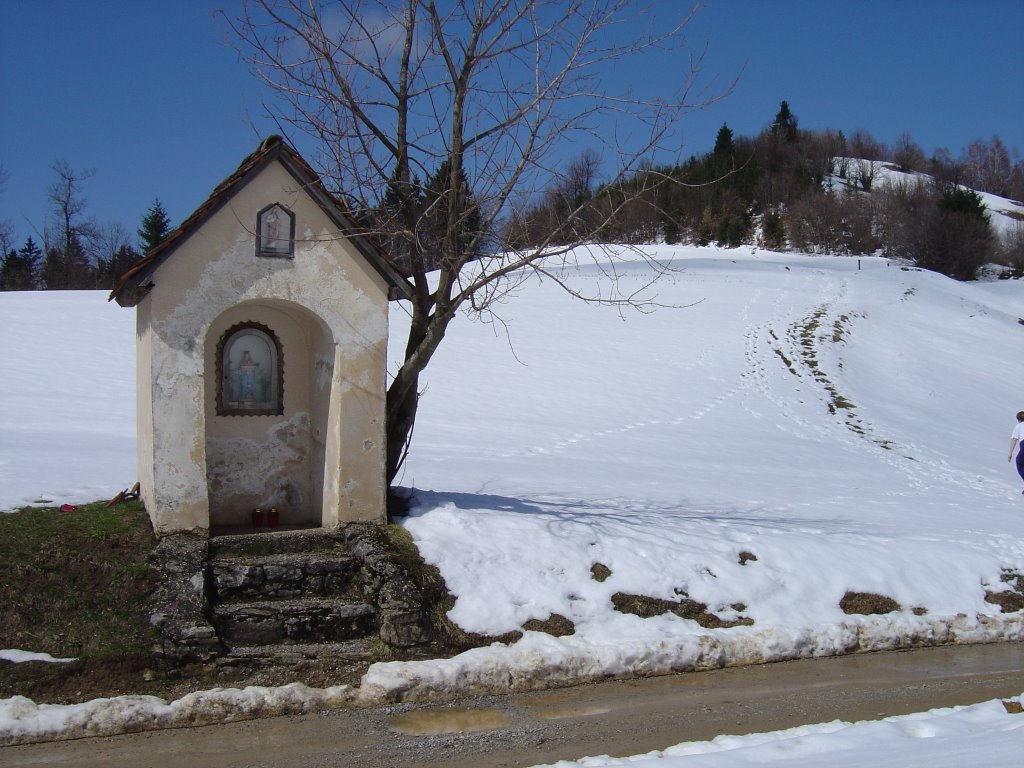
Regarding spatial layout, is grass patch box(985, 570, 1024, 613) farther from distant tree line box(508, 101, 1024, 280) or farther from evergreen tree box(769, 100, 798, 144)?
evergreen tree box(769, 100, 798, 144)

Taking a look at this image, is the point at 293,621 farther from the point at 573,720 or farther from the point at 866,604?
the point at 866,604

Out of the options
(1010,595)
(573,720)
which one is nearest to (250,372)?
(573,720)

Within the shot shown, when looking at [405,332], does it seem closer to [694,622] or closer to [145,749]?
[694,622]

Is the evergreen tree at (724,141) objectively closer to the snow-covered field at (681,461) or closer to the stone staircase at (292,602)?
the snow-covered field at (681,461)

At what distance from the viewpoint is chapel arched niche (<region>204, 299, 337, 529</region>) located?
32.2ft

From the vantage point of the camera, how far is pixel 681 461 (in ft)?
59.1

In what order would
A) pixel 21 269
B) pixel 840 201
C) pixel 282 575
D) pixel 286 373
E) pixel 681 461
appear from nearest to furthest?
1. pixel 282 575
2. pixel 286 373
3. pixel 681 461
4. pixel 21 269
5. pixel 840 201

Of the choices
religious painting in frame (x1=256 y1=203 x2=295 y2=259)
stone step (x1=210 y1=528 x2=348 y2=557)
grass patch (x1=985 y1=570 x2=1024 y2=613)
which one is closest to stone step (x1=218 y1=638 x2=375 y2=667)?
stone step (x1=210 y1=528 x2=348 y2=557)

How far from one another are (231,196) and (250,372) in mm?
2034

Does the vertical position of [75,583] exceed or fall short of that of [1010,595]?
it exceeds it

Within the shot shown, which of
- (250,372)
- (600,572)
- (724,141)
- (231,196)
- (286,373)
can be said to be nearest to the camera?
(231,196)

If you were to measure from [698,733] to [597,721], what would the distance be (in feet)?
2.60

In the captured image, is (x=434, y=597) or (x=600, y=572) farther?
Answer: (x=600, y=572)

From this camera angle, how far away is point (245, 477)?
10.0m
